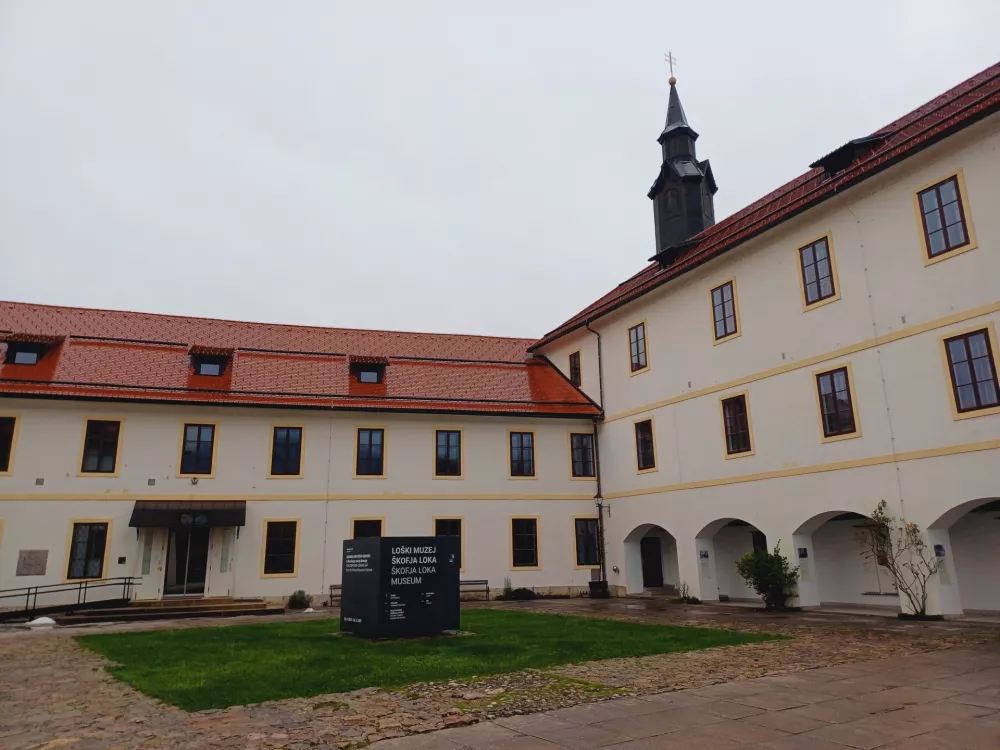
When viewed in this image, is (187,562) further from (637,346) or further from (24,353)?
(637,346)

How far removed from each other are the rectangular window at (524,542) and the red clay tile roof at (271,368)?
3899 millimetres

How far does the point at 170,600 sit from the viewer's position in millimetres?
20453

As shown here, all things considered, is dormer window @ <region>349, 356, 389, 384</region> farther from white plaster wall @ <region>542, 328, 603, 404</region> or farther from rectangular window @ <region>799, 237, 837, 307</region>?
rectangular window @ <region>799, 237, 837, 307</region>

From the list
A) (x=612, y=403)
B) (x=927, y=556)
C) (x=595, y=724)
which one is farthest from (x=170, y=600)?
(x=927, y=556)

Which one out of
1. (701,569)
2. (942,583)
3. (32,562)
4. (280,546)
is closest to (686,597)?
(701,569)

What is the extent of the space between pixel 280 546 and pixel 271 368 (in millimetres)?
6356

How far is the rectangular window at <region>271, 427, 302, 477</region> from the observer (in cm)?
2270

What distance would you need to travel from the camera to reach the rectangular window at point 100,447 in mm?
21109

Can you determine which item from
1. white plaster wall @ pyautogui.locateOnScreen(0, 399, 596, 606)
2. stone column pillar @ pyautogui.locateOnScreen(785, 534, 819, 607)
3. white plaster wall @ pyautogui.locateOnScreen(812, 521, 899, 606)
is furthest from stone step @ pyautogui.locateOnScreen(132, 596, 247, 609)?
white plaster wall @ pyautogui.locateOnScreen(812, 521, 899, 606)

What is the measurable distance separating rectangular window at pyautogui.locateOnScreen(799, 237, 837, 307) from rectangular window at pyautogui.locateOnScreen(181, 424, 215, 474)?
58.7 feet

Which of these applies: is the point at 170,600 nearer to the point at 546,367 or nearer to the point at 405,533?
the point at 405,533

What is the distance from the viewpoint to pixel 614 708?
695cm

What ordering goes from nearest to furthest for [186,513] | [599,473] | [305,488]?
[186,513], [305,488], [599,473]

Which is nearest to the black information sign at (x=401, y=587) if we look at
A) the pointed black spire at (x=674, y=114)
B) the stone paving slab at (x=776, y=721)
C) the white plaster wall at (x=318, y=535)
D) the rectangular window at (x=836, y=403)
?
the stone paving slab at (x=776, y=721)
